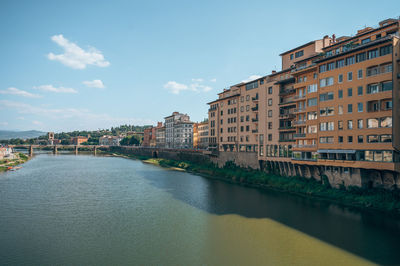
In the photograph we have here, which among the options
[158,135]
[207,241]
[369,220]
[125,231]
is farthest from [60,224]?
[158,135]

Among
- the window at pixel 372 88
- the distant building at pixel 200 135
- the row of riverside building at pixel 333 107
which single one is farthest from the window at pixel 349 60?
the distant building at pixel 200 135

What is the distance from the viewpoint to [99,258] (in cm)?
2438

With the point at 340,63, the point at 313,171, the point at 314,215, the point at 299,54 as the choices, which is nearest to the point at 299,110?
the point at 340,63

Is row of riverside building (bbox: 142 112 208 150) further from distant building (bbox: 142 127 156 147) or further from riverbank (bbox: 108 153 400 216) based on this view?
riverbank (bbox: 108 153 400 216)

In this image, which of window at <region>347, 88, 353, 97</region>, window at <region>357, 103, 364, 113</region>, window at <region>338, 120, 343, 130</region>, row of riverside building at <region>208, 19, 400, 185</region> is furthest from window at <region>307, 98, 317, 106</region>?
window at <region>357, 103, 364, 113</region>

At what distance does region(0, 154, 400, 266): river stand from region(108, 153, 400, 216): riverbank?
2.58 metres

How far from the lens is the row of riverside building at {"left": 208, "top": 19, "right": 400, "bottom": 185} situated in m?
36.7

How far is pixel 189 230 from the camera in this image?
31531 mm

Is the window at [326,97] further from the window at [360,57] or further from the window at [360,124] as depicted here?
the window at [360,57]

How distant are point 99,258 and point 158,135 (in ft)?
485

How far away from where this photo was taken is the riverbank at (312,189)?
36.9 m

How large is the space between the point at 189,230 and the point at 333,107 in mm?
30115

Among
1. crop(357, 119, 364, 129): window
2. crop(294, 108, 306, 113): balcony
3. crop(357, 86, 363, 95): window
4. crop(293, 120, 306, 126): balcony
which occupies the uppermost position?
crop(357, 86, 363, 95): window

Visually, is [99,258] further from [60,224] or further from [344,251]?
[344,251]
